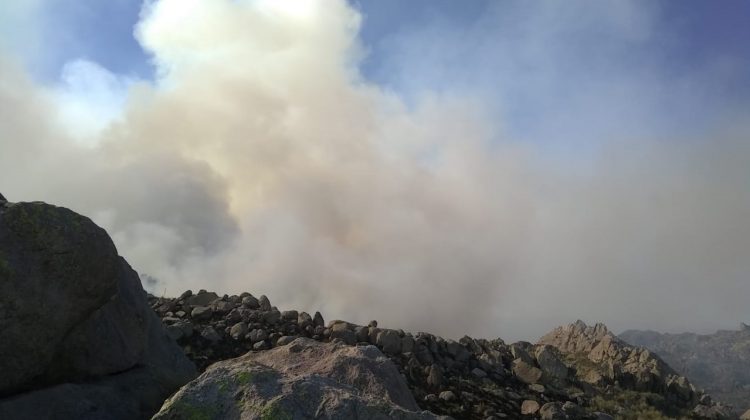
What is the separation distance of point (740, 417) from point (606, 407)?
1520 cm

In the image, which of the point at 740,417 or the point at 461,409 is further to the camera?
the point at 740,417

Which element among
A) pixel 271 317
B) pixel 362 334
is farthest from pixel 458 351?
pixel 271 317

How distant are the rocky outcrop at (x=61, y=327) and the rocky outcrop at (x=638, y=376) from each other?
28.7 metres

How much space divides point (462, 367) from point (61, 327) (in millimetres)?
20864

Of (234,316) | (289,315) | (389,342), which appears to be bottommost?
Answer: (389,342)

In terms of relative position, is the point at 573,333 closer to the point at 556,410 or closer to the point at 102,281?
the point at 556,410

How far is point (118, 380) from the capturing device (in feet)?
31.7

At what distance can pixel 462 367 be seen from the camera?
2633cm

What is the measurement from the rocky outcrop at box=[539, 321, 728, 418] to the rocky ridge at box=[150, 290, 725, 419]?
9 centimetres

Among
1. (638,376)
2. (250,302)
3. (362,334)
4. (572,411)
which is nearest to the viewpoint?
(572,411)

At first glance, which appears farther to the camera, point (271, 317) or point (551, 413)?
point (271, 317)

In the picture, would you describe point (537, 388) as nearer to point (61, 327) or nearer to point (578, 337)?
point (61, 327)

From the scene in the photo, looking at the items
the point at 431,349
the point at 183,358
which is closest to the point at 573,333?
the point at 431,349

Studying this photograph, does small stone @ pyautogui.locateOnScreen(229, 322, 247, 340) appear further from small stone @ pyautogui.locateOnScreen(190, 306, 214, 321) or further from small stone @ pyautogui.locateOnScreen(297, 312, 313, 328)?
small stone @ pyautogui.locateOnScreen(297, 312, 313, 328)
